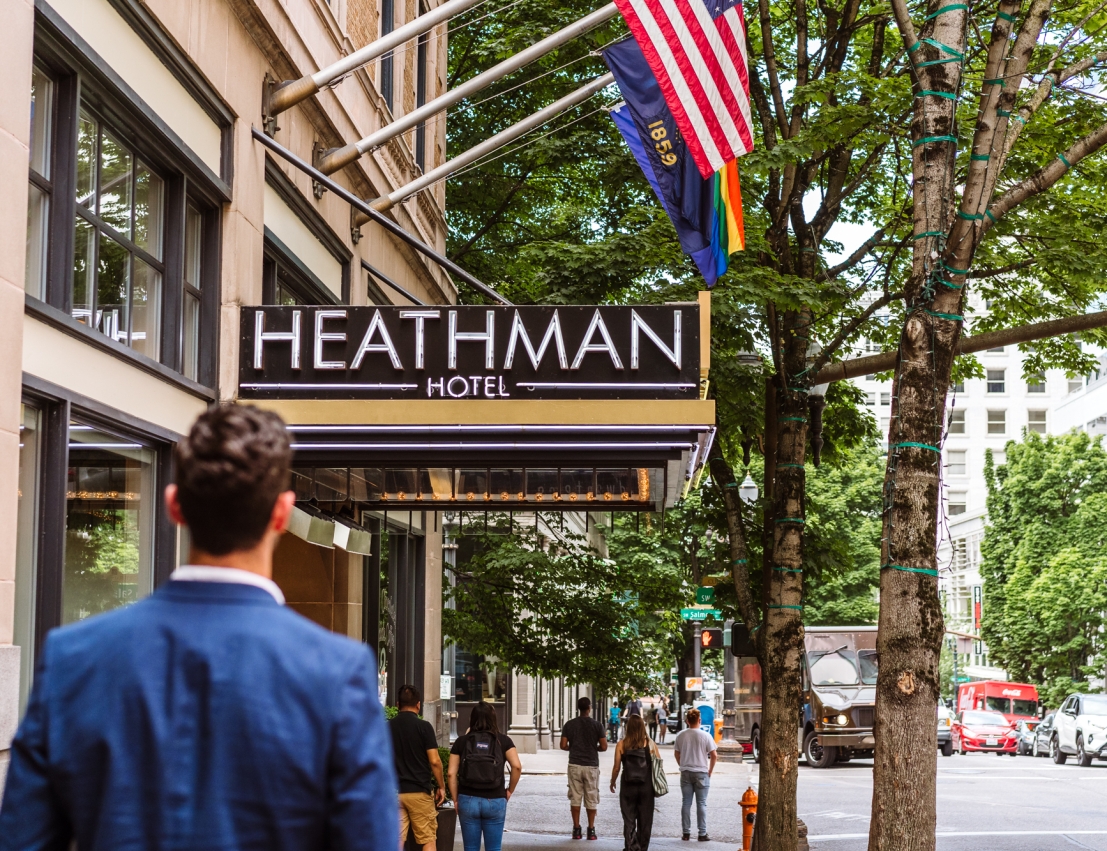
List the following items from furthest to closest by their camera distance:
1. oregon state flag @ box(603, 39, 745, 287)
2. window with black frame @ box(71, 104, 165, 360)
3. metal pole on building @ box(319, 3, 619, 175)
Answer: oregon state flag @ box(603, 39, 745, 287) → metal pole on building @ box(319, 3, 619, 175) → window with black frame @ box(71, 104, 165, 360)

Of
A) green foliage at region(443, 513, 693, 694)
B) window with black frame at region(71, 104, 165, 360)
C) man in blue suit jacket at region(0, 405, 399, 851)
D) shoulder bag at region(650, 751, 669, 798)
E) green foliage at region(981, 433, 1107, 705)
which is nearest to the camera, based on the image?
man in blue suit jacket at region(0, 405, 399, 851)

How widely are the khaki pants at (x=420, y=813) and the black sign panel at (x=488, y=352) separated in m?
3.35

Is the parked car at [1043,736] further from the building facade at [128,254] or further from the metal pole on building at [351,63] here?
the metal pole on building at [351,63]

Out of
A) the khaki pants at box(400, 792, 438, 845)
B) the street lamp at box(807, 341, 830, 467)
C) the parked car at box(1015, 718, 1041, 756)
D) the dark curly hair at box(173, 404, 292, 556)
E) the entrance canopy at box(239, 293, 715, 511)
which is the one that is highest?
the street lamp at box(807, 341, 830, 467)

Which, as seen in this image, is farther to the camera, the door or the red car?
the red car

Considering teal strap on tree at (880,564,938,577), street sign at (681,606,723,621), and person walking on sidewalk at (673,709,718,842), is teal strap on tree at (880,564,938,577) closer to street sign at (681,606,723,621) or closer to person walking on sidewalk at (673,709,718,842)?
person walking on sidewalk at (673,709,718,842)

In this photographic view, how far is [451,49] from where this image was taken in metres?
23.4

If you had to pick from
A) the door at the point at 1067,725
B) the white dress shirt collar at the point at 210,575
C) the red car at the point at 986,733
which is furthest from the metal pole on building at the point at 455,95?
the red car at the point at 986,733

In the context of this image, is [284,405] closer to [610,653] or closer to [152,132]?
[152,132]

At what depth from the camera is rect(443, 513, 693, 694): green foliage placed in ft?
67.9

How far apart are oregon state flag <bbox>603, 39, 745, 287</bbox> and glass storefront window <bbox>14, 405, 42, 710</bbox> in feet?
20.5

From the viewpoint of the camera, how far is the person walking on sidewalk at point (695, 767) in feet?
57.3

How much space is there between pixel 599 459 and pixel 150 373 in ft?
10.3

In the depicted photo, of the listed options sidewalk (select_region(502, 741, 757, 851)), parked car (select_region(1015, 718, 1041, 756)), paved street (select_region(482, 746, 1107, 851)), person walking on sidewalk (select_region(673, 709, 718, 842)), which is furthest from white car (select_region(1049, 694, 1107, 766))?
person walking on sidewalk (select_region(673, 709, 718, 842))
